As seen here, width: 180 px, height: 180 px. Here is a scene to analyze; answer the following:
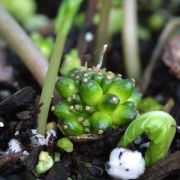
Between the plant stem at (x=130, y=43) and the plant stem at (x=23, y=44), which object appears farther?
the plant stem at (x=130, y=43)

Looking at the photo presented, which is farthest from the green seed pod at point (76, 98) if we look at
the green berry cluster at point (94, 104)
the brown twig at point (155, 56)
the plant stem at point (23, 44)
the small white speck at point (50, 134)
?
the brown twig at point (155, 56)

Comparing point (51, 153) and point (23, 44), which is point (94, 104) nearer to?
point (51, 153)

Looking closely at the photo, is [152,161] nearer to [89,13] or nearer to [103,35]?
[103,35]

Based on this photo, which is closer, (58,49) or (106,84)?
(58,49)

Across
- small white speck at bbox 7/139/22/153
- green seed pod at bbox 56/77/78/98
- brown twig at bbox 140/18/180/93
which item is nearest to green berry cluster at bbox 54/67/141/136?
green seed pod at bbox 56/77/78/98

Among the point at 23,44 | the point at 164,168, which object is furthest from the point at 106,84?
the point at 23,44

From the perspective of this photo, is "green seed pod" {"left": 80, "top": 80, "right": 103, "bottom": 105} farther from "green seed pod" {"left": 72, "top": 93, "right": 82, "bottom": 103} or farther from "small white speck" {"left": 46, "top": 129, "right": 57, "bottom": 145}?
"small white speck" {"left": 46, "top": 129, "right": 57, "bottom": 145}

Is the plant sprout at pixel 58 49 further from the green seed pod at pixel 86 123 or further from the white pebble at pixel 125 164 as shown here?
the white pebble at pixel 125 164
